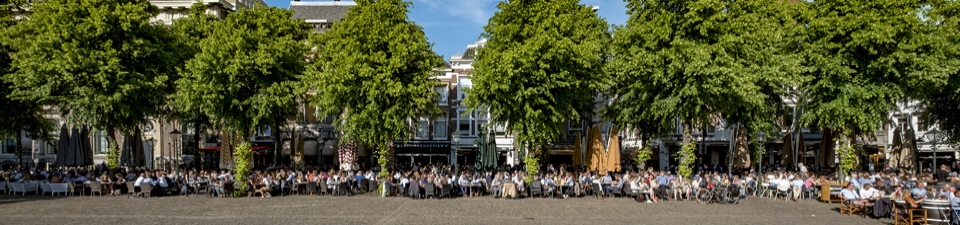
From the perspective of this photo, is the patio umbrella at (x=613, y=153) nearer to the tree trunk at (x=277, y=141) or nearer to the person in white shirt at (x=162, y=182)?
the tree trunk at (x=277, y=141)

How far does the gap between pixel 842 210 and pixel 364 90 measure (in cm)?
1849

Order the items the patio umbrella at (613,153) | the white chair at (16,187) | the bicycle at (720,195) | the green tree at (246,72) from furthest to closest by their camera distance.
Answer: the patio umbrella at (613,153) < the green tree at (246,72) < the white chair at (16,187) < the bicycle at (720,195)

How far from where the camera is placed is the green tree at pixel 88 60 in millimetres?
28453

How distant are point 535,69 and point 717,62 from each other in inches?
284

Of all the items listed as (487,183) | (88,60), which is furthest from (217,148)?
(487,183)

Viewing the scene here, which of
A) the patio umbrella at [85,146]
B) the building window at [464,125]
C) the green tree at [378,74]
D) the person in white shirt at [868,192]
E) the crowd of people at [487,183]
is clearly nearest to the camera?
the person in white shirt at [868,192]

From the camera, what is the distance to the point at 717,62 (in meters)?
27.3

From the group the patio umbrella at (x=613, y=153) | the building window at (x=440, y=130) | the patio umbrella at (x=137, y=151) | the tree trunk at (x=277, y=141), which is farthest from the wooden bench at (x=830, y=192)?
the patio umbrella at (x=137, y=151)

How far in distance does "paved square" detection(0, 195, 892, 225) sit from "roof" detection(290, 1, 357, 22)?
27.2m

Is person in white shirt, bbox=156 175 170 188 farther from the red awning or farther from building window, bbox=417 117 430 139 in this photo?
building window, bbox=417 117 430 139

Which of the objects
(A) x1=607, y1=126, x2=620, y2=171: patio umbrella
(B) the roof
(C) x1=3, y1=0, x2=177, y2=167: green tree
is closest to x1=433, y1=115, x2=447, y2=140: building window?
(B) the roof

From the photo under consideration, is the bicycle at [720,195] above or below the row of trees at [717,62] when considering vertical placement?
below

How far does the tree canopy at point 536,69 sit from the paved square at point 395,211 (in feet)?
14.7

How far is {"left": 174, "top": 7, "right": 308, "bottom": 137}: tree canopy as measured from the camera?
29.6 metres
